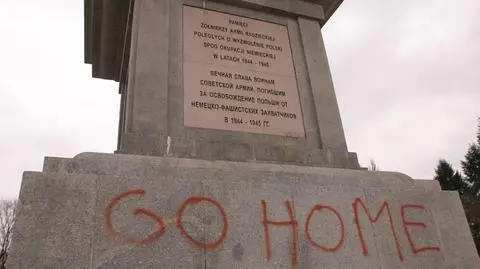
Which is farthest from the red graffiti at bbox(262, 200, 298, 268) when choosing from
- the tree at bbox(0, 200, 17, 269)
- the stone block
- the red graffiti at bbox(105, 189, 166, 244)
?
the tree at bbox(0, 200, 17, 269)

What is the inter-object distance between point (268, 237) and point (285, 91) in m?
3.08

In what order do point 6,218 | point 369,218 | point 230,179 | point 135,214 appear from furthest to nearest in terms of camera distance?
point 6,218, point 369,218, point 230,179, point 135,214

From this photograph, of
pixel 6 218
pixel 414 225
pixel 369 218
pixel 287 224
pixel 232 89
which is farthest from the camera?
pixel 6 218

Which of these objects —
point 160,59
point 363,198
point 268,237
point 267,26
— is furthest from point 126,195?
point 267,26

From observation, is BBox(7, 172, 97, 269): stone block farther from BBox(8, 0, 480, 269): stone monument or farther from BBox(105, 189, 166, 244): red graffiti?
BBox(105, 189, 166, 244): red graffiti

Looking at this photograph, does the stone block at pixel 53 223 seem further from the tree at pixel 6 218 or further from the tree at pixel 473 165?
the tree at pixel 473 165

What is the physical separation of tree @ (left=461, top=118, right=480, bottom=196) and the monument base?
55911mm

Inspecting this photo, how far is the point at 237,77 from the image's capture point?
666 cm

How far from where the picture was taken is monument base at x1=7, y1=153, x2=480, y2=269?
411 centimetres

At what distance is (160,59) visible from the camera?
20.6ft

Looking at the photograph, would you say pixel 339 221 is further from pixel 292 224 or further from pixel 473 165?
pixel 473 165

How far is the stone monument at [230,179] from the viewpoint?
423 cm

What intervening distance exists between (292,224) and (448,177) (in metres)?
58.2

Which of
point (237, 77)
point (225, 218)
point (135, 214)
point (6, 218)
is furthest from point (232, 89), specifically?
point (6, 218)
